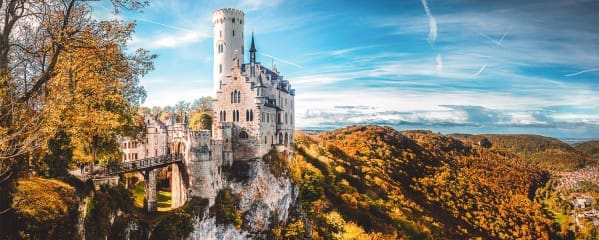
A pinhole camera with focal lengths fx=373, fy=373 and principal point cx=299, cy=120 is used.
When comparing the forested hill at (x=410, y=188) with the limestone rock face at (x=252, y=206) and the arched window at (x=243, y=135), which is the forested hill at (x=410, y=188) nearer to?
the limestone rock face at (x=252, y=206)

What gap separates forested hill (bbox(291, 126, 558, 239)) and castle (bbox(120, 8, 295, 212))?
1004cm

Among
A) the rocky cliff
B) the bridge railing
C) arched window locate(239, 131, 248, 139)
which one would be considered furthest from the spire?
the bridge railing

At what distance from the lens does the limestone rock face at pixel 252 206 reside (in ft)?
116

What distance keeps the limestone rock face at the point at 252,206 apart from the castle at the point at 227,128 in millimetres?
1576

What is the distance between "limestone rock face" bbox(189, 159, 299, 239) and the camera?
3541 centimetres

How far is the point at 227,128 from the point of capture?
39.7 m

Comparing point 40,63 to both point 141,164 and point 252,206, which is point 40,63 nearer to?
point 141,164

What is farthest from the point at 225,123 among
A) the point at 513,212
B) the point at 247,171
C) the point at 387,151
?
the point at 513,212

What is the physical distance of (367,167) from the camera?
79.9 m

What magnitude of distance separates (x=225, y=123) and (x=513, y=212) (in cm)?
8283

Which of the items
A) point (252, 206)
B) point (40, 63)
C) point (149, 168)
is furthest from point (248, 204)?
point (40, 63)

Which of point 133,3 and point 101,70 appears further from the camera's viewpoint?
point 101,70

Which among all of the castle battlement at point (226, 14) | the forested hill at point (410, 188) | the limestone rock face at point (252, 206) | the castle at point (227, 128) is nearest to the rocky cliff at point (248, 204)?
the limestone rock face at point (252, 206)

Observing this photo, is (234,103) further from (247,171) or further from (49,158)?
(49,158)
